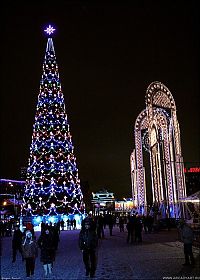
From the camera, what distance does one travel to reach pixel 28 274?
406 inches

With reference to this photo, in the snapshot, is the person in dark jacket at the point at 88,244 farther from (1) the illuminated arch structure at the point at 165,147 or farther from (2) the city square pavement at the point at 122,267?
(1) the illuminated arch structure at the point at 165,147

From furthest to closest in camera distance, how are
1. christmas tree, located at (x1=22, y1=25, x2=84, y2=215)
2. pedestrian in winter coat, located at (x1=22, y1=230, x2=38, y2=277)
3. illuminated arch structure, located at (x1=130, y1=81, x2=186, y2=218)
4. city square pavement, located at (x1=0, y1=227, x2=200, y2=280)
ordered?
christmas tree, located at (x1=22, y1=25, x2=84, y2=215) → illuminated arch structure, located at (x1=130, y1=81, x2=186, y2=218) → pedestrian in winter coat, located at (x1=22, y1=230, x2=38, y2=277) → city square pavement, located at (x1=0, y1=227, x2=200, y2=280)

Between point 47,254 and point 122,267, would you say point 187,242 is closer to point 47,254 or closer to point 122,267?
point 122,267

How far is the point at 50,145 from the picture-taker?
3528 cm

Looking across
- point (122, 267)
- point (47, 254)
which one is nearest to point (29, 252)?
point (47, 254)

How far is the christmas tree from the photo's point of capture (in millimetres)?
35094

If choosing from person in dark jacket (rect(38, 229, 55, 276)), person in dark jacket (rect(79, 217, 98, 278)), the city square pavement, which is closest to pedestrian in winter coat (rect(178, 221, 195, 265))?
the city square pavement

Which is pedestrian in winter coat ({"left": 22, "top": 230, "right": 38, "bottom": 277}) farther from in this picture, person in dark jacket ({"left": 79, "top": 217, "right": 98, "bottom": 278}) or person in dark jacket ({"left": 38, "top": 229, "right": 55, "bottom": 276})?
person in dark jacket ({"left": 79, "top": 217, "right": 98, "bottom": 278})

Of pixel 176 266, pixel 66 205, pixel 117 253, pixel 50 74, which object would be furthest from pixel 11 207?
pixel 176 266

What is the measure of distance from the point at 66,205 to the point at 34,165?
5.71 meters

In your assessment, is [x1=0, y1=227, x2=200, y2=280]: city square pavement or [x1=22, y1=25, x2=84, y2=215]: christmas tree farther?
[x1=22, y1=25, x2=84, y2=215]: christmas tree

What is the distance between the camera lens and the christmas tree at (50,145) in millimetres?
35094

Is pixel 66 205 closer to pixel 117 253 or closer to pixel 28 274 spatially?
pixel 117 253

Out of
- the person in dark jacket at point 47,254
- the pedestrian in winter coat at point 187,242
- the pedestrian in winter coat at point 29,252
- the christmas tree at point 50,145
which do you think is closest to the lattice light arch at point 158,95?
the christmas tree at point 50,145
